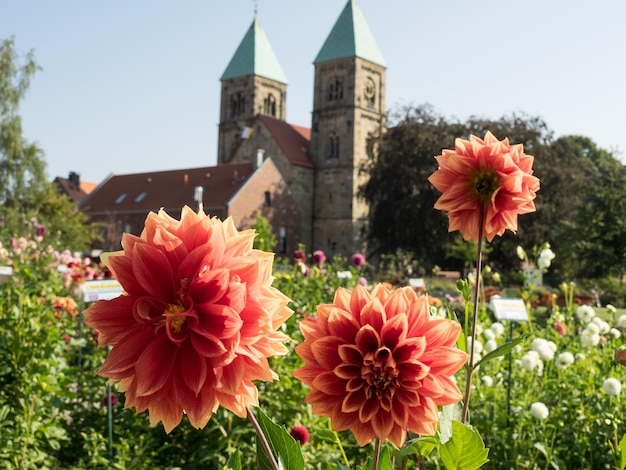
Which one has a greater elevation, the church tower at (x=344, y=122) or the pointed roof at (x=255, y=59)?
the pointed roof at (x=255, y=59)

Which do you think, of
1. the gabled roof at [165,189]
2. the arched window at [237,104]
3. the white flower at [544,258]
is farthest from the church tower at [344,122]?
the white flower at [544,258]

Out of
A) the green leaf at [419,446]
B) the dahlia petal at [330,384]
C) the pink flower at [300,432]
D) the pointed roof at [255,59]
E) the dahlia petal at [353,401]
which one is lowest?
the pink flower at [300,432]

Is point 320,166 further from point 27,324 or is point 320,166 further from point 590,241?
point 27,324

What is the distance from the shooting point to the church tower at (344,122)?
4678 centimetres

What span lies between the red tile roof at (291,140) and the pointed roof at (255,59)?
21.3ft

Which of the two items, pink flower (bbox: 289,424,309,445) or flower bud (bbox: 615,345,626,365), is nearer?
flower bud (bbox: 615,345,626,365)

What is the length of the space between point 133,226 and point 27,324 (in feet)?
138

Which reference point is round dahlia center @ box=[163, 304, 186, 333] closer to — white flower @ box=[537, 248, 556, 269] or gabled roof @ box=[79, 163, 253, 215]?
white flower @ box=[537, 248, 556, 269]

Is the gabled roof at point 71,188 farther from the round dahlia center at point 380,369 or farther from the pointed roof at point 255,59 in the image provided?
the round dahlia center at point 380,369

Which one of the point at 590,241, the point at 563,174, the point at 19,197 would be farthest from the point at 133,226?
the point at 590,241

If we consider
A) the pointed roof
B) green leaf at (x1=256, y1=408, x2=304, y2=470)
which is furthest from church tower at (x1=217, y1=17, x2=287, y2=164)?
green leaf at (x1=256, y1=408, x2=304, y2=470)

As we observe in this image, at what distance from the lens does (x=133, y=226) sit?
145 ft

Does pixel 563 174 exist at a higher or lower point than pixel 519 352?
higher

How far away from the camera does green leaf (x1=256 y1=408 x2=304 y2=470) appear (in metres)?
1.04
